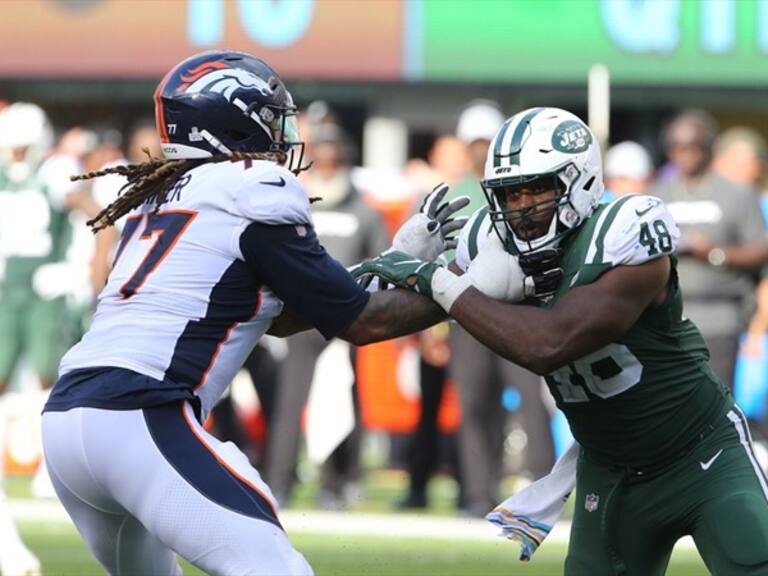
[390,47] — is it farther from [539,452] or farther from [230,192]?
[230,192]

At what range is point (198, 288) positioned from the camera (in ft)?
13.1

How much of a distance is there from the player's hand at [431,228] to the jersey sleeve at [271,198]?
0.63 m

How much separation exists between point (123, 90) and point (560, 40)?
10.7ft

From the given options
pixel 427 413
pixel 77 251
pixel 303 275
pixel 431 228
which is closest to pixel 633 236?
pixel 431 228

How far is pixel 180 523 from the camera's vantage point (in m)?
3.77

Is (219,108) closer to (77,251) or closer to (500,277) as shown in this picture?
(500,277)

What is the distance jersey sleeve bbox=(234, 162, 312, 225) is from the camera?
12.9 feet

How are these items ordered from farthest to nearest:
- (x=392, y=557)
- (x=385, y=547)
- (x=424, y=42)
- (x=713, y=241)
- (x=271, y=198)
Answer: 1. (x=424, y=42)
2. (x=713, y=241)
3. (x=385, y=547)
4. (x=392, y=557)
5. (x=271, y=198)

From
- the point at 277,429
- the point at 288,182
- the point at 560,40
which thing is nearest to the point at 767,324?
the point at 277,429

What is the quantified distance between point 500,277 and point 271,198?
710 millimetres

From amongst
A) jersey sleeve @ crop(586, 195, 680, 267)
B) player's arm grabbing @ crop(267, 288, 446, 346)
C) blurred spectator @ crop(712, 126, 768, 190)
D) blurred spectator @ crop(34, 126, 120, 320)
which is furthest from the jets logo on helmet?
blurred spectator @ crop(712, 126, 768, 190)

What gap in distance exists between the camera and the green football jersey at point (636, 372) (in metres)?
4.26

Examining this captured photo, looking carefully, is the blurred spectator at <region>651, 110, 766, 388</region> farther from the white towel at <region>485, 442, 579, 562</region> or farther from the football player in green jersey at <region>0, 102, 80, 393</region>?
the white towel at <region>485, 442, 579, 562</region>

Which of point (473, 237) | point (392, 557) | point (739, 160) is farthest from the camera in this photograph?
point (739, 160)
